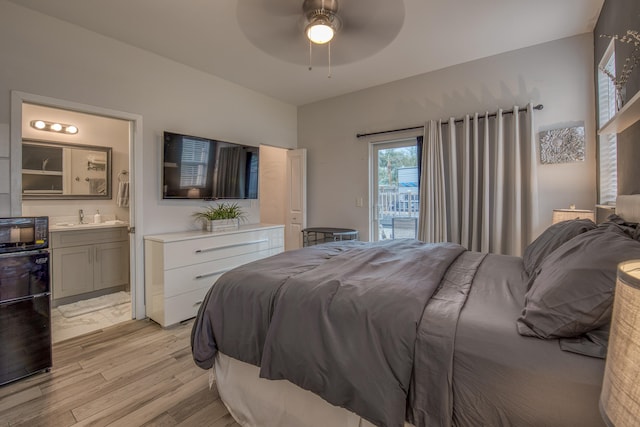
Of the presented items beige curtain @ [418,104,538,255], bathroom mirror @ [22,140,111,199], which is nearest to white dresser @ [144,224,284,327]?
bathroom mirror @ [22,140,111,199]

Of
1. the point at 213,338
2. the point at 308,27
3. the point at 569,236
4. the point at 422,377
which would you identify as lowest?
the point at 213,338

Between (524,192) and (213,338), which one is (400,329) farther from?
(524,192)

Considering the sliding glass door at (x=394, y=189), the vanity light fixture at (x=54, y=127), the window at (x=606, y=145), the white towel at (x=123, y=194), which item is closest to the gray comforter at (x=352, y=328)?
the window at (x=606, y=145)

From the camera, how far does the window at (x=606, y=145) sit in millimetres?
2418

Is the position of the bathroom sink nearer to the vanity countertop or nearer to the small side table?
the vanity countertop

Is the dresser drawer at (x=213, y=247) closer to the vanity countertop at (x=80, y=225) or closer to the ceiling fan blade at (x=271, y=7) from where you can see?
the vanity countertop at (x=80, y=225)

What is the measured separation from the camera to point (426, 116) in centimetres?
361

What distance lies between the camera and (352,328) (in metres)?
1.19

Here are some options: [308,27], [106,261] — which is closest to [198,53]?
[308,27]

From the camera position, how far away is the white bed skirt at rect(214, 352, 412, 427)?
133 centimetres

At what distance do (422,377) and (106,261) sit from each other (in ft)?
12.9

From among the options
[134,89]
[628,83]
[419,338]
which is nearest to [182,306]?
[134,89]

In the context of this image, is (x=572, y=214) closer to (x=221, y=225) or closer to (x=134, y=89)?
(x=221, y=225)

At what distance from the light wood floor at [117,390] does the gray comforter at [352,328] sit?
1.05ft
